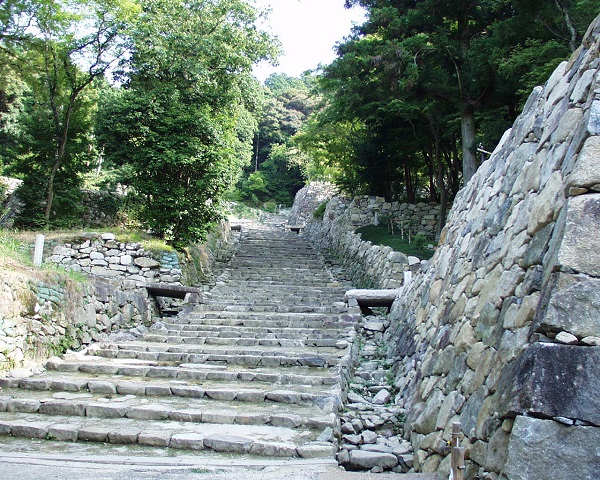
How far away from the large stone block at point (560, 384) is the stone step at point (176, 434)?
2405 mm

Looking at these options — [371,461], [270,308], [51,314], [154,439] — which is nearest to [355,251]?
[270,308]

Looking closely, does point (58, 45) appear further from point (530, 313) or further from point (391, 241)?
point (530, 313)

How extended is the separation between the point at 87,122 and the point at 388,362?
1332 cm

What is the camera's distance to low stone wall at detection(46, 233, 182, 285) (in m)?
11.3

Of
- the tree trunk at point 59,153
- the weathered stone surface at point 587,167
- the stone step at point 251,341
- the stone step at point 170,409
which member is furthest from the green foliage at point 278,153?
the weathered stone surface at point 587,167

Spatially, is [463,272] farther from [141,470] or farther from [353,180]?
[353,180]

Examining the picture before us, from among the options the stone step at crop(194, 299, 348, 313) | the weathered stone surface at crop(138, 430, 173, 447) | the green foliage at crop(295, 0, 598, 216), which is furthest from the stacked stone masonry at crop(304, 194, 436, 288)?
the weathered stone surface at crop(138, 430, 173, 447)

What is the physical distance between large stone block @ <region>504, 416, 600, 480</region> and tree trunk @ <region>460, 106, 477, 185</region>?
11.0m

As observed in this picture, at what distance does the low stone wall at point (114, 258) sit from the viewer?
37.2 feet

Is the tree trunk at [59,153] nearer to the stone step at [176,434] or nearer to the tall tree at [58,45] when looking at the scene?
the tall tree at [58,45]

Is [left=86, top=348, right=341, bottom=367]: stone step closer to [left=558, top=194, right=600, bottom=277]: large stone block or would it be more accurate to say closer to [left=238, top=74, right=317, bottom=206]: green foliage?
[left=558, top=194, right=600, bottom=277]: large stone block

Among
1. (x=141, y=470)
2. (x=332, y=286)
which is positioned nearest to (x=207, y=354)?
(x=141, y=470)

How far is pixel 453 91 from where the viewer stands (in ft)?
41.9

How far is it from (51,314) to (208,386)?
2692 millimetres
